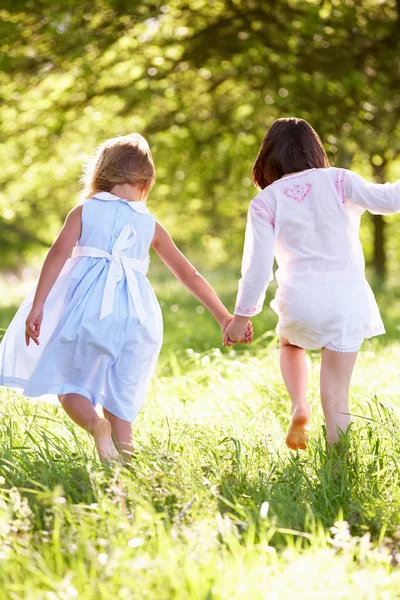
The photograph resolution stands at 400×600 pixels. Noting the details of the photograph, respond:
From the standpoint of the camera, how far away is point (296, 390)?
13.4 feet

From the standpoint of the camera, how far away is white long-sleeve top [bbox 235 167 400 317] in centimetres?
385

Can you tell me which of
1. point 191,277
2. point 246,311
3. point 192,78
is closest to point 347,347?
point 246,311

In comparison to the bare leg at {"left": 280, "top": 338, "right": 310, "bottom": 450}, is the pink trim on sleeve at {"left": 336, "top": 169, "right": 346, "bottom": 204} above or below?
above

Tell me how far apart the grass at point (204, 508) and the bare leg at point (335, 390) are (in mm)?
98

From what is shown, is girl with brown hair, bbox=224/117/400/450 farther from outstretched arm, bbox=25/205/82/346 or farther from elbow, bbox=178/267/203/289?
outstretched arm, bbox=25/205/82/346

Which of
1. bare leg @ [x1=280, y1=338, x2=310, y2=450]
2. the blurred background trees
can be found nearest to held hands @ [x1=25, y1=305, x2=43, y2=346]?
bare leg @ [x1=280, y1=338, x2=310, y2=450]

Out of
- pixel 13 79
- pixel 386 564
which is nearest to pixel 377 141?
A: pixel 13 79

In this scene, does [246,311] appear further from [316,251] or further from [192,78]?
[192,78]

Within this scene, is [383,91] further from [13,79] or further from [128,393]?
[128,393]

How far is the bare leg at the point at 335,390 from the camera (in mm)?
3834

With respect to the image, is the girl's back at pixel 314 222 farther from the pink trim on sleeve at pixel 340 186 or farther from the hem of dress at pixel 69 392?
the hem of dress at pixel 69 392

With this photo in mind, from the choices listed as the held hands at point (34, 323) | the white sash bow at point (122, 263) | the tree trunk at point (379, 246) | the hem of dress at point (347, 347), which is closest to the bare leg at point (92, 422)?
the held hands at point (34, 323)

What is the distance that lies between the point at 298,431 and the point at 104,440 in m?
0.98

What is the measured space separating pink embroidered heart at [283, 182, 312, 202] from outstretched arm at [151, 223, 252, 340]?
0.63 m
